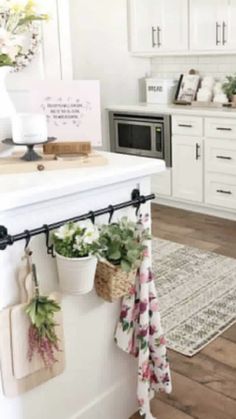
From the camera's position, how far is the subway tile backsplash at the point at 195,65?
5111 mm

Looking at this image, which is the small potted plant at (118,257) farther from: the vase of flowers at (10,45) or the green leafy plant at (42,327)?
the vase of flowers at (10,45)

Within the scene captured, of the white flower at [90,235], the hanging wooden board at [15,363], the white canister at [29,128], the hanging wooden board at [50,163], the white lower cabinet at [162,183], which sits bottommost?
the white lower cabinet at [162,183]

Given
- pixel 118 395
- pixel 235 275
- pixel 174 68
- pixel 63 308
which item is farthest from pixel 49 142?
pixel 174 68

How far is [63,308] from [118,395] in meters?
0.52

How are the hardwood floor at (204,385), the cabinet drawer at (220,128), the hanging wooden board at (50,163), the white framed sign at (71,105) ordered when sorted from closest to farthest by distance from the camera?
the hanging wooden board at (50,163) → the white framed sign at (71,105) → the hardwood floor at (204,385) → the cabinet drawer at (220,128)

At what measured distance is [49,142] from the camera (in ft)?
6.31

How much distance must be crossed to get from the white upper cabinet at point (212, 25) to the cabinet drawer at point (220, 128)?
0.70 meters

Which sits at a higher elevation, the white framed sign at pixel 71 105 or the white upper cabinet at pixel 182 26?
the white upper cabinet at pixel 182 26

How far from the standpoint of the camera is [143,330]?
196cm

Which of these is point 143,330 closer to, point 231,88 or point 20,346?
point 20,346

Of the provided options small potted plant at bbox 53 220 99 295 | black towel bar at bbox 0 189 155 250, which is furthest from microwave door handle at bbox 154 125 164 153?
small potted plant at bbox 53 220 99 295

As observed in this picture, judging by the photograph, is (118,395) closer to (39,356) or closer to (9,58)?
(39,356)

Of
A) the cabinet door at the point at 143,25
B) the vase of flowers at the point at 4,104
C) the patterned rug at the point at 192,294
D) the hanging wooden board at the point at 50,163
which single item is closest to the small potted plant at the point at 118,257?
the hanging wooden board at the point at 50,163

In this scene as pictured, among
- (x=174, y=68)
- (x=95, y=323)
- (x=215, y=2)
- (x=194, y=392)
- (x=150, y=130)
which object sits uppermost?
(x=215, y=2)
